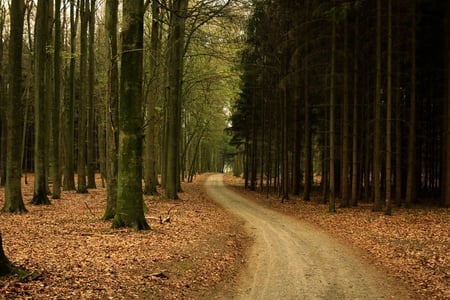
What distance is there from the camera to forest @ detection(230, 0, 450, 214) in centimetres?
1878

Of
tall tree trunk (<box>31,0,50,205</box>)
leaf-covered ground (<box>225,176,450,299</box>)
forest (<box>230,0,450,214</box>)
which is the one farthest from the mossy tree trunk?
forest (<box>230,0,450,214</box>)

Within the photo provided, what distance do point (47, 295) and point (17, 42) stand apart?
420 inches

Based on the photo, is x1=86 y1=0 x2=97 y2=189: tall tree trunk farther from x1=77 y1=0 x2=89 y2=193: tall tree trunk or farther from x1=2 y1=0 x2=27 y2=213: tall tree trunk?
x1=2 y1=0 x2=27 y2=213: tall tree trunk

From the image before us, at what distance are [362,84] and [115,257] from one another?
18.1 metres

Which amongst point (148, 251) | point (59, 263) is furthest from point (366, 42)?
point (59, 263)

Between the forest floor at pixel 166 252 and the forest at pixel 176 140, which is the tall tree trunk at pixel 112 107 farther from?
the forest floor at pixel 166 252

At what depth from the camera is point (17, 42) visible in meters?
13.8

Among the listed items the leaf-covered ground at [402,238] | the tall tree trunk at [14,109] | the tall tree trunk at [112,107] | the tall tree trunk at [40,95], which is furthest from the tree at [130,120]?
the tall tree trunk at [40,95]

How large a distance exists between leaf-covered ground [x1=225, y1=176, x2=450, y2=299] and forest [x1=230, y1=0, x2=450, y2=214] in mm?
1112

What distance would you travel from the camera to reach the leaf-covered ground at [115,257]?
6367mm

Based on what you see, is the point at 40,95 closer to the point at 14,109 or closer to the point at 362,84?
the point at 14,109

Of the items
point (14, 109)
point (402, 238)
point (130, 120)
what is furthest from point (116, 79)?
point (402, 238)

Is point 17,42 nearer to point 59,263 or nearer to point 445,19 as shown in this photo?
point 59,263

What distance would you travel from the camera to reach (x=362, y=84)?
894 inches
